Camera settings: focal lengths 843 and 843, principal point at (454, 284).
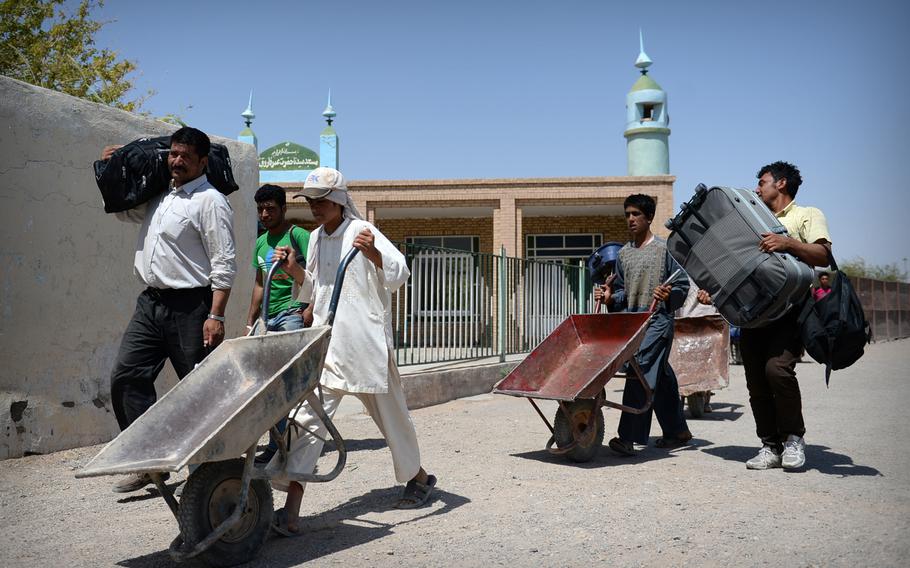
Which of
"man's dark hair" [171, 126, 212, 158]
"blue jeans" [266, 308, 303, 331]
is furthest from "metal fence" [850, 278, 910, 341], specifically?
"man's dark hair" [171, 126, 212, 158]

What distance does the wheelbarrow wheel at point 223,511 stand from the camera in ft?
10.8

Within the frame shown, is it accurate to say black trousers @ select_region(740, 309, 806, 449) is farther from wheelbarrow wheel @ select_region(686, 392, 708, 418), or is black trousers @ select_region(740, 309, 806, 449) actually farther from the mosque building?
the mosque building

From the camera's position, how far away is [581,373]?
6.16m

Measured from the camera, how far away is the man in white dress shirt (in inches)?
177

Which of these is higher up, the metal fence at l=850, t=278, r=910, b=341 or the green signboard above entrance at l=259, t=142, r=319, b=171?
the green signboard above entrance at l=259, t=142, r=319, b=171

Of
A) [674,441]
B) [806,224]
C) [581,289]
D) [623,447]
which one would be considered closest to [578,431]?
[623,447]

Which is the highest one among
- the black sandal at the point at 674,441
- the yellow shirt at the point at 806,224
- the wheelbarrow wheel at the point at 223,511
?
the yellow shirt at the point at 806,224

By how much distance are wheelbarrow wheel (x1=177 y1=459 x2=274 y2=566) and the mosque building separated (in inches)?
511

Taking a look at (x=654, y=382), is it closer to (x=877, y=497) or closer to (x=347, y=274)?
(x=877, y=497)

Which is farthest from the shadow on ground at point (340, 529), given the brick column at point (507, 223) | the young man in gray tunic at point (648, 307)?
the brick column at point (507, 223)

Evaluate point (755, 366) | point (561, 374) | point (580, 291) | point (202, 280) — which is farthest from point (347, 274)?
point (580, 291)

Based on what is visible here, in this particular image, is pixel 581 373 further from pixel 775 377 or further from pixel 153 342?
pixel 153 342

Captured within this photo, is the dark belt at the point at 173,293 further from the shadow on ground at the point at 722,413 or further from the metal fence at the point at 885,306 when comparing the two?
the metal fence at the point at 885,306

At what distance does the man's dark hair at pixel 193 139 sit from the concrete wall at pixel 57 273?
209cm
